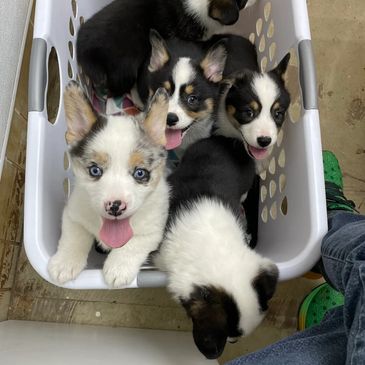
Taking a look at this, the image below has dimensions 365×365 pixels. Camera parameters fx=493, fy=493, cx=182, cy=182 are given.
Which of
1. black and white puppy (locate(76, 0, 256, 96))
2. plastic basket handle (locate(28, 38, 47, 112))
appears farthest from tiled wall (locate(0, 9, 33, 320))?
plastic basket handle (locate(28, 38, 47, 112))

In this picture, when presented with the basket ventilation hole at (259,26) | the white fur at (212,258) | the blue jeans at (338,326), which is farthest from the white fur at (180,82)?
the blue jeans at (338,326)

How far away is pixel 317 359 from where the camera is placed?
139 centimetres

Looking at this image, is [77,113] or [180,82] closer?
[77,113]

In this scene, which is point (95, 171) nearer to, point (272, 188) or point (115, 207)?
point (115, 207)

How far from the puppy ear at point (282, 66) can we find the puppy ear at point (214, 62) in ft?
0.75

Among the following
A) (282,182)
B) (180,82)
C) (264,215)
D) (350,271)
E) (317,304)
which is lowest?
(317,304)

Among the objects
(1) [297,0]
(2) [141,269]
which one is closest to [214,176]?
(2) [141,269]

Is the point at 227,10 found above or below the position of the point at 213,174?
above

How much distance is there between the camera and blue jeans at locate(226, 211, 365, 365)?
1.27 metres

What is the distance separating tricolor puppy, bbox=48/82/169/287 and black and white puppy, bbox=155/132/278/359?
0.33 feet

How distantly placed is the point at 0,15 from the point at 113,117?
82cm

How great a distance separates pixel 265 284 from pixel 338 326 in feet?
0.86

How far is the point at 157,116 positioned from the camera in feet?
5.01

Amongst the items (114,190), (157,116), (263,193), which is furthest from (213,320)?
(263,193)
